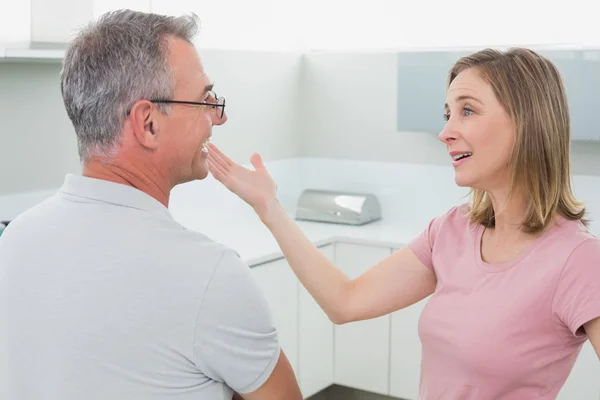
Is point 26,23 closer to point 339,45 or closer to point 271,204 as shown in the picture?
point 271,204

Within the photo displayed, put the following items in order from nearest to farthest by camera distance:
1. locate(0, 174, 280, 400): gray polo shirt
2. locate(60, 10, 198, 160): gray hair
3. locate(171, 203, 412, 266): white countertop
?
locate(0, 174, 280, 400): gray polo shirt < locate(60, 10, 198, 160): gray hair < locate(171, 203, 412, 266): white countertop

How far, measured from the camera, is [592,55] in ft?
10.1

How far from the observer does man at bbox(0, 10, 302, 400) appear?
125cm

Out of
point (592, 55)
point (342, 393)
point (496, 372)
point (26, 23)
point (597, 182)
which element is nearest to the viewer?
point (496, 372)

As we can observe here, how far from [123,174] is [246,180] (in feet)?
1.85

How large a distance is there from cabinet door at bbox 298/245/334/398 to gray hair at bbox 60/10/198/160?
6.14 feet

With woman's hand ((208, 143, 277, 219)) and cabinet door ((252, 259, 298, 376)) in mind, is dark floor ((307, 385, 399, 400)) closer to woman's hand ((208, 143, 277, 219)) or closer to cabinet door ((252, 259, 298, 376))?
cabinet door ((252, 259, 298, 376))

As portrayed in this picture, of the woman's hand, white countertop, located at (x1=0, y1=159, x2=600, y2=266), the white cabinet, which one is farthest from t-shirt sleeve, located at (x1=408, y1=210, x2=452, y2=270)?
the white cabinet

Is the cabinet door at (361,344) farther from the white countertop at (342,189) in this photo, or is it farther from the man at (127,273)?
the man at (127,273)

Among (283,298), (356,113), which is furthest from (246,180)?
(356,113)

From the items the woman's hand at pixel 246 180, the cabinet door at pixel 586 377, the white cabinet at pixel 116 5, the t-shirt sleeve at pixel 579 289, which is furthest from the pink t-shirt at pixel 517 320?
the white cabinet at pixel 116 5

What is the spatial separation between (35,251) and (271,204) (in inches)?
28.2

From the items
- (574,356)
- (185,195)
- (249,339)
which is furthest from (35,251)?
(185,195)

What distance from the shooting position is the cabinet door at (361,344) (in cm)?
328
